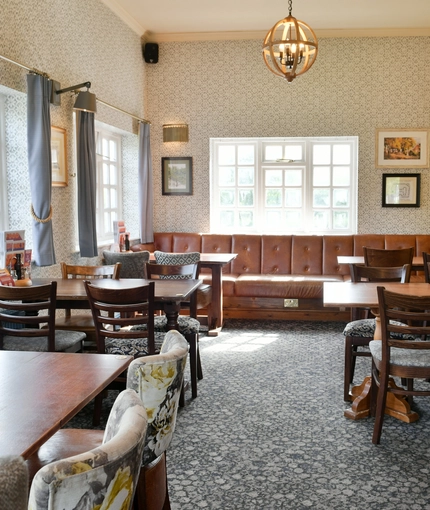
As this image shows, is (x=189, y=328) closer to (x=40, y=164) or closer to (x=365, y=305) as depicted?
(x=365, y=305)

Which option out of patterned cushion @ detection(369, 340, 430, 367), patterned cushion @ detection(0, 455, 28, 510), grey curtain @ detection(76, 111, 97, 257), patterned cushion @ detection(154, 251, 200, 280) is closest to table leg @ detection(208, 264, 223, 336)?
patterned cushion @ detection(154, 251, 200, 280)

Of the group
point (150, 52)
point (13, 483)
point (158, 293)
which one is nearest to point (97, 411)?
point (158, 293)

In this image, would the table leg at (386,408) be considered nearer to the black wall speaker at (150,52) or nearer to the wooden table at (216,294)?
the wooden table at (216,294)

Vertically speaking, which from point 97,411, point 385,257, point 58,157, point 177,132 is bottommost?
point 97,411

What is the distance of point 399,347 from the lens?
3.37 metres

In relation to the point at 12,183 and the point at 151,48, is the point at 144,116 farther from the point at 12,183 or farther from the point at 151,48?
the point at 12,183

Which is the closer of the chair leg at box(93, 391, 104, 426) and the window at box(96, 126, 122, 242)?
the chair leg at box(93, 391, 104, 426)

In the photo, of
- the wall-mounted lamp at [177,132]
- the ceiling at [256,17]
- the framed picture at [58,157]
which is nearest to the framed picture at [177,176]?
the wall-mounted lamp at [177,132]

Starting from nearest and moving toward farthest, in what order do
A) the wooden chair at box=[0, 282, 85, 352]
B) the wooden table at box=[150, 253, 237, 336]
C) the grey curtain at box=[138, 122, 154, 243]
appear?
the wooden chair at box=[0, 282, 85, 352]
the wooden table at box=[150, 253, 237, 336]
the grey curtain at box=[138, 122, 154, 243]

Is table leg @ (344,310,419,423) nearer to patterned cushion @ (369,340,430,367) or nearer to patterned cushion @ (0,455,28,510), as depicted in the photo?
patterned cushion @ (369,340,430,367)

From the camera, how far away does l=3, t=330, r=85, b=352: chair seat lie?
3.83 metres

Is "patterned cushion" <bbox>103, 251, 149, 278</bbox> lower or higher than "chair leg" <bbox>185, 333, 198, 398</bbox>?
higher

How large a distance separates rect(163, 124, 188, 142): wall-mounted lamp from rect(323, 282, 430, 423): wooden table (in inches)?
173

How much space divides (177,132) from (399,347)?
546 centimetres
